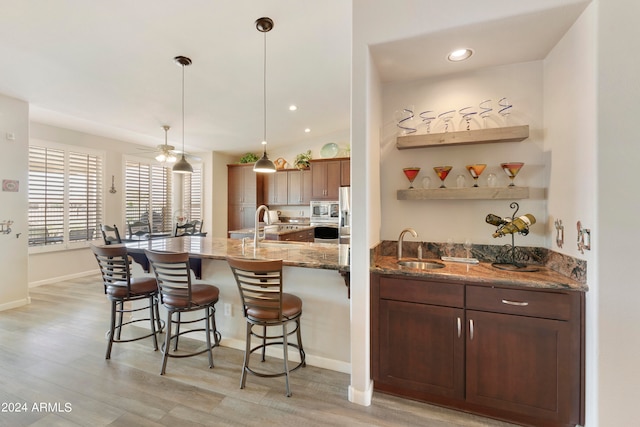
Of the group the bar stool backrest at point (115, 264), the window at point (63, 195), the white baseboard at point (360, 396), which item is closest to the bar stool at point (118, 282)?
the bar stool backrest at point (115, 264)

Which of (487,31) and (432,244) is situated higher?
(487,31)

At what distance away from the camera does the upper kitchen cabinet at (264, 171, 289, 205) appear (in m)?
6.64

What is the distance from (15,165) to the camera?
146 inches

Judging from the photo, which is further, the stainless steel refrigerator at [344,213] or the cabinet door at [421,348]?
the stainless steel refrigerator at [344,213]

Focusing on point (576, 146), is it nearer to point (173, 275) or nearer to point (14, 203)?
point (173, 275)

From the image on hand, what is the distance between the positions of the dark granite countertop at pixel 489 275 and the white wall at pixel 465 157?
0.37 metres

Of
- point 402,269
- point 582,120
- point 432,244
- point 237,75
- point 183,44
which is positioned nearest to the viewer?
point 582,120

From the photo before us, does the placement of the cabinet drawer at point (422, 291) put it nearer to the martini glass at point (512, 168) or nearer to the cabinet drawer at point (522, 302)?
the cabinet drawer at point (522, 302)

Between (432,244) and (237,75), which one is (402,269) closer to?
(432,244)

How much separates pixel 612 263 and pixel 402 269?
1108mm

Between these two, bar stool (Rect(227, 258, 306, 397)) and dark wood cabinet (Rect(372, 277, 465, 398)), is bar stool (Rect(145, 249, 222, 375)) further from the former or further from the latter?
dark wood cabinet (Rect(372, 277, 465, 398))

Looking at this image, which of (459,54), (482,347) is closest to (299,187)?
(459,54)

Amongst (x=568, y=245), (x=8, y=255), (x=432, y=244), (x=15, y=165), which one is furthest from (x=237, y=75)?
(x=8, y=255)

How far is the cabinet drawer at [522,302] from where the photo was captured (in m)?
1.62
